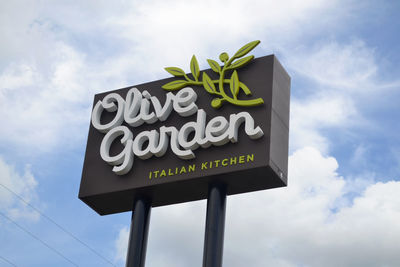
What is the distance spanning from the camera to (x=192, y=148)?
2827 centimetres

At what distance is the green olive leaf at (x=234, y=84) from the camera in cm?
2873

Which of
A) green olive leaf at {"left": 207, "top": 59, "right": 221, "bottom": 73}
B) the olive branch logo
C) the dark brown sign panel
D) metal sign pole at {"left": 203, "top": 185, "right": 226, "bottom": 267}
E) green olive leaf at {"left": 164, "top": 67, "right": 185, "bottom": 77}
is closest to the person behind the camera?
metal sign pole at {"left": 203, "top": 185, "right": 226, "bottom": 267}

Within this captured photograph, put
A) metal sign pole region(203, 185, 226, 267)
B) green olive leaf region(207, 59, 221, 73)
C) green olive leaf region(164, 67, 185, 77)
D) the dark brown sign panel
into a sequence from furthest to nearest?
green olive leaf region(164, 67, 185, 77)
green olive leaf region(207, 59, 221, 73)
the dark brown sign panel
metal sign pole region(203, 185, 226, 267)

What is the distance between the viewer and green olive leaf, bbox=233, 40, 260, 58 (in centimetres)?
2966

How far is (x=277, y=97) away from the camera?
2845cm

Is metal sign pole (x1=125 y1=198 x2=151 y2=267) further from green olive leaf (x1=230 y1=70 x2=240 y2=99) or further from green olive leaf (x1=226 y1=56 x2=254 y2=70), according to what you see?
green olive leaf (x1=226 y1=56 x2=254 y2=70)

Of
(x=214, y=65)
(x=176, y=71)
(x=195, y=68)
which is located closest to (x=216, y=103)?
(x=214, y=65)

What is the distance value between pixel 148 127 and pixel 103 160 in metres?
1.82

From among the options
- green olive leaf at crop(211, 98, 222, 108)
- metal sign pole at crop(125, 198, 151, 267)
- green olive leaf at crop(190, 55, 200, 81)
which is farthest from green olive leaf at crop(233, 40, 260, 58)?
metal sign pole at crop(125, 198, 151, 267)

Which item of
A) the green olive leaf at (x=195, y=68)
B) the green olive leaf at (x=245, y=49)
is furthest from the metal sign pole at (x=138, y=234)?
the green olive leaf at (x=245, y=49)

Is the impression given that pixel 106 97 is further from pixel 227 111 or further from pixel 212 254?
pixel 212 254

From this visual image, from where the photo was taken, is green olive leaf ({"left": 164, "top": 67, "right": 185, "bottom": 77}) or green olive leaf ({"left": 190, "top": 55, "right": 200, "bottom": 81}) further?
green olive leaf ({"left": 164, "top": 67, "right": 185, "bottom": 77})

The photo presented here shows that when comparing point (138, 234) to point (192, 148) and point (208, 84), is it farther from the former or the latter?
point (208, 84)

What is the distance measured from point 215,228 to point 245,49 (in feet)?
21.1
